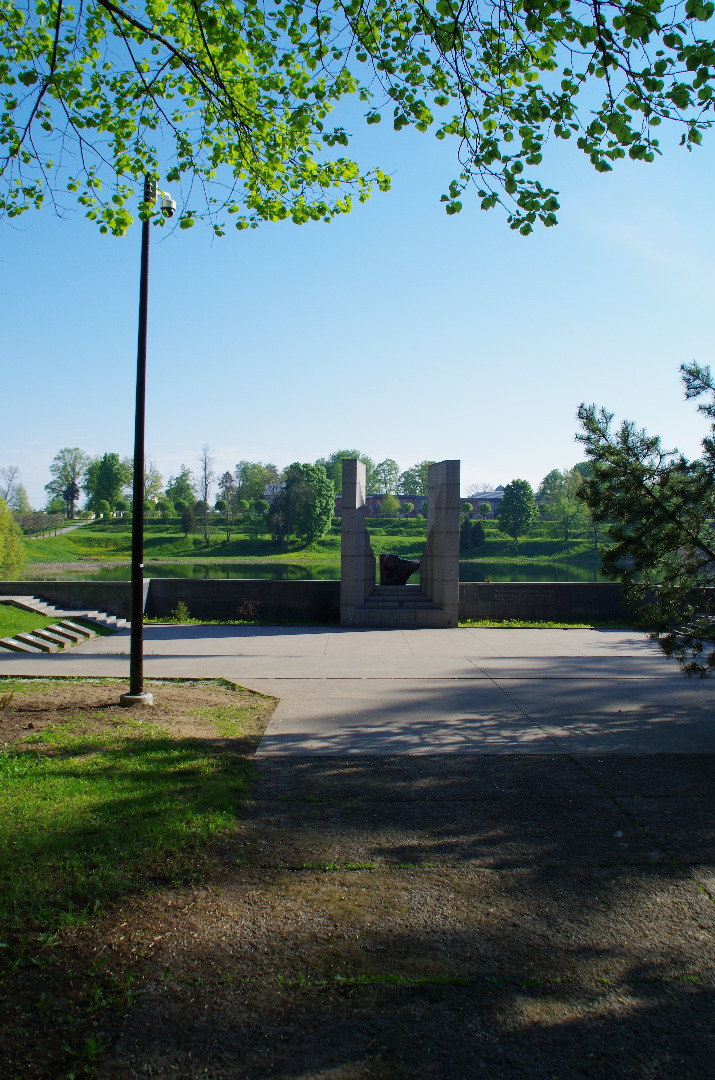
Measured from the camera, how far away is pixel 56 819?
14.2ft

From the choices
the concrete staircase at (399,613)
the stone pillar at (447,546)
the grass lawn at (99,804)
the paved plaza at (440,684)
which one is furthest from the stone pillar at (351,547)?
the grass lawn at (99,804)

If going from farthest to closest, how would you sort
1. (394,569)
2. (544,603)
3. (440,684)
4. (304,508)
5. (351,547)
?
(304,508), (394,569), (544,603), (351,547), (440,684)

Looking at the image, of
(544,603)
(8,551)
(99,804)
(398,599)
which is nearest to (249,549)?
(8,551)

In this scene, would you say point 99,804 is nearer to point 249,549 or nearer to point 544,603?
point 544,603

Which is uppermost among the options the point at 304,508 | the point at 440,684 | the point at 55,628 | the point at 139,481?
the point at 304,508

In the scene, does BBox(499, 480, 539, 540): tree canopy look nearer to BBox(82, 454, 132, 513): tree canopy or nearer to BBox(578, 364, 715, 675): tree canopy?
BBox(82, 454, 132, 513): tree canopy

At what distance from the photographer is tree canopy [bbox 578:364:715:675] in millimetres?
6883

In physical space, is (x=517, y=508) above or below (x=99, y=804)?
above

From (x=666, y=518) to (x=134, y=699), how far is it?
613cm

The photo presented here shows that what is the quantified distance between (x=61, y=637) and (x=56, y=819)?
416 inches

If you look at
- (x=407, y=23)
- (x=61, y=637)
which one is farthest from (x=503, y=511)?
(x=407, y=23)

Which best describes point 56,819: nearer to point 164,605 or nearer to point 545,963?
point 545,963

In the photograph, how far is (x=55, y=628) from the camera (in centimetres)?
1458

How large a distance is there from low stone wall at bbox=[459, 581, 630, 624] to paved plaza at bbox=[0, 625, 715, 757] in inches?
82.2
